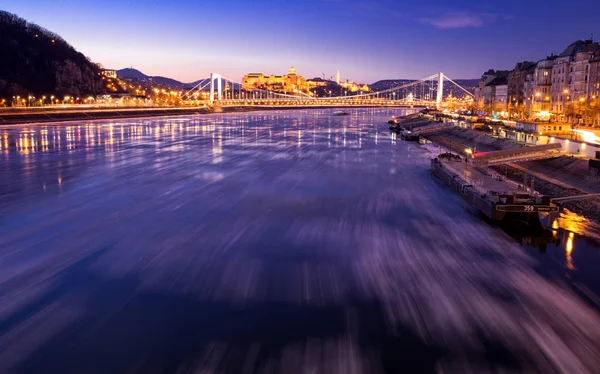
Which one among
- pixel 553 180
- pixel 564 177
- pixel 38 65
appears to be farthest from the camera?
pixel 38 65

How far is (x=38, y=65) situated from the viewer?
358 ft

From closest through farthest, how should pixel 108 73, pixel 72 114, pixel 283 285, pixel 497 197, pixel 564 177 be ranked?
pixel 283 285 → pixel 497 197 → pixel 564 177 → pixel 72 114 → pixel 108 73

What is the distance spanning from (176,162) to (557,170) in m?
19.6

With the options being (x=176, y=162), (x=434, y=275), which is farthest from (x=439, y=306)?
(x=176, y=162)

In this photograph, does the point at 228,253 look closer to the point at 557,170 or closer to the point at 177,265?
the point at 177,265

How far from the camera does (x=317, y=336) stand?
8023mm

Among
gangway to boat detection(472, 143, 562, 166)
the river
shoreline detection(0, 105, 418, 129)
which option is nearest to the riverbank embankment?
gangway to boat detection(472, 143, 562, 166)

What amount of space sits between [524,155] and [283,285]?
1878cm

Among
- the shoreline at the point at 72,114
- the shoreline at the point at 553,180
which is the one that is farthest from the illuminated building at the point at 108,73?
the shoreline at the point at 553,180

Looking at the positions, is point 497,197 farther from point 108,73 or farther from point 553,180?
point 108,73

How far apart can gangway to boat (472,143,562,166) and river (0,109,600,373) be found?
21.9 ft

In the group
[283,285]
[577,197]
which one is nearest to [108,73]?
[577,197]

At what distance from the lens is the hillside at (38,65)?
→ 102 m

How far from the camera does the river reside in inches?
294
